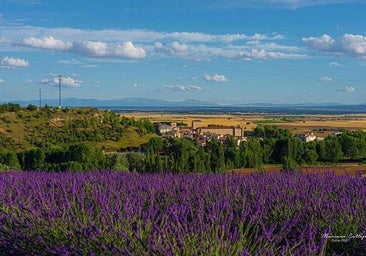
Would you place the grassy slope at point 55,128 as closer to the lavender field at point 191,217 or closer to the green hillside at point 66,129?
the green hillside at point 66,129

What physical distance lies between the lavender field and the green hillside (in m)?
67.8

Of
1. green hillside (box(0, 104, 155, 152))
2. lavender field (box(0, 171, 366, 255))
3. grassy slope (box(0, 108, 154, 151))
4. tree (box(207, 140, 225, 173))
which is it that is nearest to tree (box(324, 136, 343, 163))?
tree (box(207, 140, 225, 173))

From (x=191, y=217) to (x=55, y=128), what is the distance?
80984 mm

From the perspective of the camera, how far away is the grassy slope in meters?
75.2

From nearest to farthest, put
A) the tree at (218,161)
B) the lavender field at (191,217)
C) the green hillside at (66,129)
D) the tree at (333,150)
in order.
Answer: the lavender field at (191,217), the tree at (218,161), the tree at (333,150), the green hillside at (66,129)

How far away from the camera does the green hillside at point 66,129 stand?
75.2 m

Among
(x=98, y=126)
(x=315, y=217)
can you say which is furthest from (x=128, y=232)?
(x=98, y=126)

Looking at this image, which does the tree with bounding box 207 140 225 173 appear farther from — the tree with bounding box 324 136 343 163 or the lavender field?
the tree with bounding box 324 136 343 163

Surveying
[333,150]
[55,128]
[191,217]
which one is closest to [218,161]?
[191,217]

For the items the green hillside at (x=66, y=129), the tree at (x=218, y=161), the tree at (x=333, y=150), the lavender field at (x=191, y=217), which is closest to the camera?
the lavender field at (x=191, y=217)

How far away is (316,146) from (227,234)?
5735 centimetres

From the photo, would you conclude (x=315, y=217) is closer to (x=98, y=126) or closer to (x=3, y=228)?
(x=3, y=228)

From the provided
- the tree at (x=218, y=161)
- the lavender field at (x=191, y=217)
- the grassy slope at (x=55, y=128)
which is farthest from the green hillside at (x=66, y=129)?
the lavender field at (x=191, y=217)

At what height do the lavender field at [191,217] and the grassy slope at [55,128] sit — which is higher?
the lavender field at [191,217]
